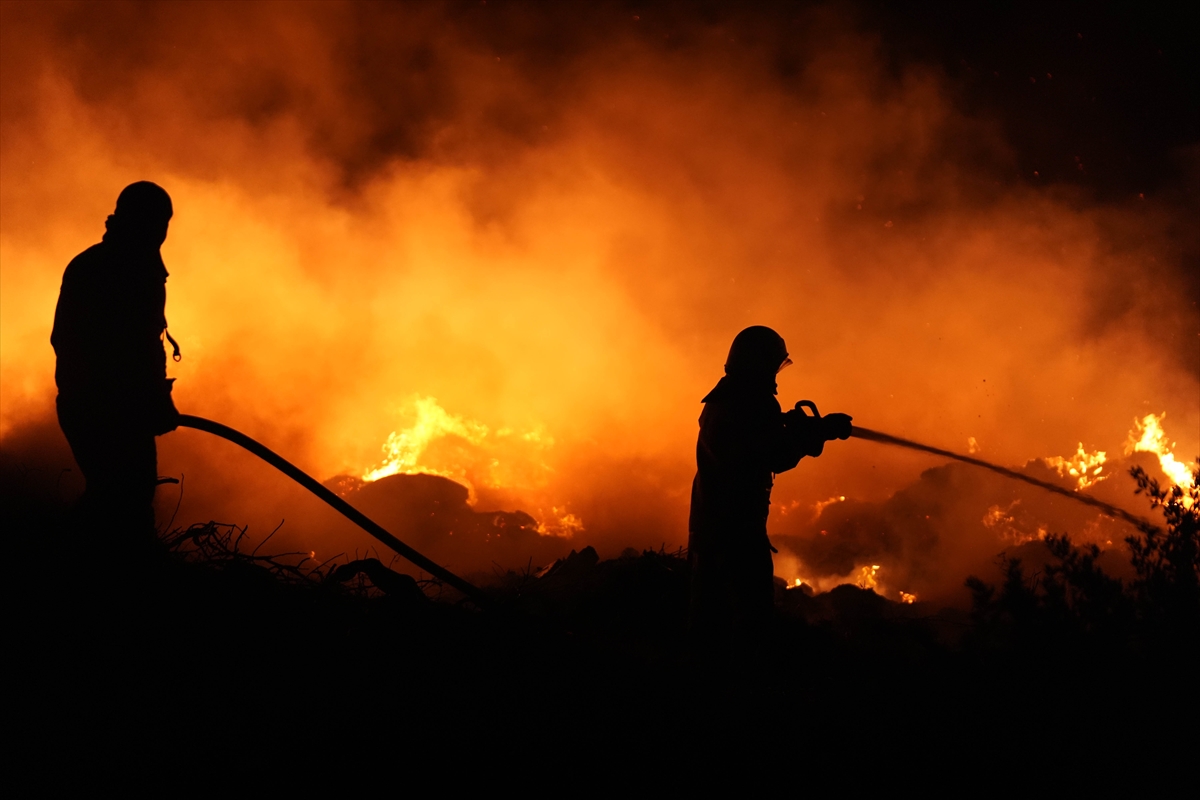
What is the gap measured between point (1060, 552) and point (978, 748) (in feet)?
3.80

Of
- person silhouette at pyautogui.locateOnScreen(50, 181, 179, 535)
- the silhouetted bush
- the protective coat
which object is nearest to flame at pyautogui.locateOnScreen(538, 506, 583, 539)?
the protective coat

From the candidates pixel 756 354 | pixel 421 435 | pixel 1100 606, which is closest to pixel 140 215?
pixel 756 354

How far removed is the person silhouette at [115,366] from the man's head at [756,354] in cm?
353

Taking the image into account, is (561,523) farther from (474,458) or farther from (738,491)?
(738,491)

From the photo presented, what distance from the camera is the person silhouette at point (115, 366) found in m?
4.00

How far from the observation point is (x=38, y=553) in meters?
4.29

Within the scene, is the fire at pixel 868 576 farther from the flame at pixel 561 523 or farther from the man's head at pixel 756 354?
the man's head at pixel 756 354

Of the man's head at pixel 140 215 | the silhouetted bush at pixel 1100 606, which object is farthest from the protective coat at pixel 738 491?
the man's head at pixel 140 215

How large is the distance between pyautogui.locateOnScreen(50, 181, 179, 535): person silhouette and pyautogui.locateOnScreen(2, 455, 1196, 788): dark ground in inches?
11.0

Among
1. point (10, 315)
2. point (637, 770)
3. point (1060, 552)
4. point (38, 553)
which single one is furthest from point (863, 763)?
point (10, 315)

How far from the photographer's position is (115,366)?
A: 402 centimetres

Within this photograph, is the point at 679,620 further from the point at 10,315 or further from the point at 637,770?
the point at 10,315

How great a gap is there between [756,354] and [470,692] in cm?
273

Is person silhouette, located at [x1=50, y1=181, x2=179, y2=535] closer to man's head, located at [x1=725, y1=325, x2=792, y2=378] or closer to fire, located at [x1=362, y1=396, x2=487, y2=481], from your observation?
man's head, located at [x1=725, y1=325, x2=792, y2=378]
